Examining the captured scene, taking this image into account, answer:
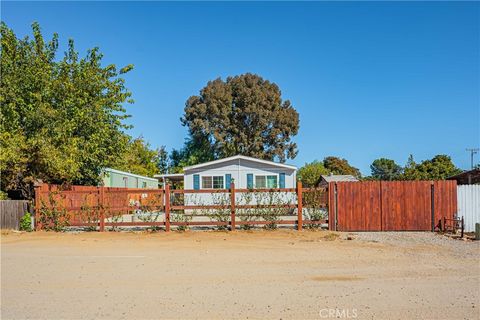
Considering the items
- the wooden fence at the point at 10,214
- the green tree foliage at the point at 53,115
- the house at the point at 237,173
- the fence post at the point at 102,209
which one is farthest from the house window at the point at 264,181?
the wooden fence at the point at 10,214

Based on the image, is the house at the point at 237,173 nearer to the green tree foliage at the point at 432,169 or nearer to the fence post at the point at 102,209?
the fence post at the point at 102,209

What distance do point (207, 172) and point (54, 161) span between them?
32.1 feet

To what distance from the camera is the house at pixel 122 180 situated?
3012cm

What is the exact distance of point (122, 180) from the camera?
33688 mm

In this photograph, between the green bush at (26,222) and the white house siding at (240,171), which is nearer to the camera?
the green bush at (26,222)

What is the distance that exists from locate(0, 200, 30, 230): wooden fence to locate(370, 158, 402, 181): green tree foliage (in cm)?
5352

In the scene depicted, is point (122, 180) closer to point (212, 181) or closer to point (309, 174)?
point (212, 181)

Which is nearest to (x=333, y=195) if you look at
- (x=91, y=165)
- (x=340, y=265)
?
(x=340, y=265)

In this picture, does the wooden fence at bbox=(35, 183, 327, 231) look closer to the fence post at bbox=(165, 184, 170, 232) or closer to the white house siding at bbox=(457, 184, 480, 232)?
the fence post at bbox=(165, 184, 170, 232)

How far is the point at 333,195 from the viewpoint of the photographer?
1744cm

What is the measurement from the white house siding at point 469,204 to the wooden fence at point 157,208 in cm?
476

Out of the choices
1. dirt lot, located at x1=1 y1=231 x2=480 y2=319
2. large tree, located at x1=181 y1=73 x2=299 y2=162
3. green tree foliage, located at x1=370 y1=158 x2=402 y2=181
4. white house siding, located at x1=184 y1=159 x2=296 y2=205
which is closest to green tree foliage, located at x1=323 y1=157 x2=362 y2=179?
green tree foliage, located at x1=370 y1=158 x2=402 y2=181

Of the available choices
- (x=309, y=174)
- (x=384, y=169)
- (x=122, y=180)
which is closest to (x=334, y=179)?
(x=309, y=174)

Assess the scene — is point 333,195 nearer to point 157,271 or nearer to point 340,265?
point 340,265
